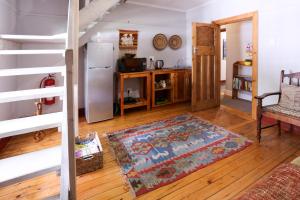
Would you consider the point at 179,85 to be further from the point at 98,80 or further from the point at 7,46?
the point at 7,46

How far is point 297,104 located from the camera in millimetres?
2346

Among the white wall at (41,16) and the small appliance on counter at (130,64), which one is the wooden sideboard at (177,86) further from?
the white wall at (41,16)

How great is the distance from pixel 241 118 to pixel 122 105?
7.61 feet

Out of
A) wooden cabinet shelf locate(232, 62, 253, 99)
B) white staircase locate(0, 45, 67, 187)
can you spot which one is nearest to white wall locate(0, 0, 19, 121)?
white staircase locate(0, 45, 67, 187)

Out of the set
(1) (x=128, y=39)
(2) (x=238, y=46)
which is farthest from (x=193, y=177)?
(2) (x=238, y=46)

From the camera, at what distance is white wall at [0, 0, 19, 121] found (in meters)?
2.39

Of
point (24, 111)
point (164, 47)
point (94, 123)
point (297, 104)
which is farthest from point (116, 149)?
point (164, 47)

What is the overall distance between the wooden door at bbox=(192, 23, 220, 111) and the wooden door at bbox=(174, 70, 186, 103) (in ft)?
1.88

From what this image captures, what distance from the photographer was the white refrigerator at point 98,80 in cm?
317

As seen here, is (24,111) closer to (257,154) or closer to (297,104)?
(257,154)

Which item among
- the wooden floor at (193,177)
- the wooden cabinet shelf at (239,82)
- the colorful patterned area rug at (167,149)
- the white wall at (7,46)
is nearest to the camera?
the wooden floor at (193,177)

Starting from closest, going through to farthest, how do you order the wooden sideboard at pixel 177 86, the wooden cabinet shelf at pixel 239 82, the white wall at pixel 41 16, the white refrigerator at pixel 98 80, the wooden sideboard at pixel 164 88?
the white wall at pixel 41 16 < the white refrigerator at pixel 98 80 < the wooden sideboard at pixel 164 88 < the wooden sideboard at pixel 177 86 < the wooden cabinet shelf at pixel 239 82

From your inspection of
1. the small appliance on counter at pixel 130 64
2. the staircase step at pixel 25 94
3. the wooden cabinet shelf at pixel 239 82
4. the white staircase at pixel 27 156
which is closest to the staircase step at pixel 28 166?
the white staircase at pixel 27 156

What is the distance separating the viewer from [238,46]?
4992mm
